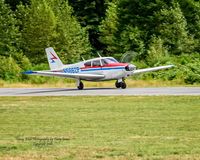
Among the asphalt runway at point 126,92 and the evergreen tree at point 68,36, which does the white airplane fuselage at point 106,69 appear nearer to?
the asphalt runway at point 126,92

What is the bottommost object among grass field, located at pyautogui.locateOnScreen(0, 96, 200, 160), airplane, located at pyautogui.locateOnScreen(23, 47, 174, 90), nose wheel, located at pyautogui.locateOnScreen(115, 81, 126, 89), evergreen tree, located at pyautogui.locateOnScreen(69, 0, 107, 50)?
grass field, located at pyautogui.locateOnScreen(0, 96, 200, 160)

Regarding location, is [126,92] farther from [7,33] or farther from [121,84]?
[7,33]

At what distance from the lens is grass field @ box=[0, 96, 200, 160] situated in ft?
39.6

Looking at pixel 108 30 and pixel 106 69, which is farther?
pixel 108 30

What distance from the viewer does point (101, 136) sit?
14375 mm

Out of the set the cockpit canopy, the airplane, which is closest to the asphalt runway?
the airplane

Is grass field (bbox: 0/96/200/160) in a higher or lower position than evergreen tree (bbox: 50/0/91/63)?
lower

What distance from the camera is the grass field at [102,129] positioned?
1206 cm

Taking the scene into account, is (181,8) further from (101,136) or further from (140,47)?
(101,136)

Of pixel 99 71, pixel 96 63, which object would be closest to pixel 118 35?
pixel 96 63

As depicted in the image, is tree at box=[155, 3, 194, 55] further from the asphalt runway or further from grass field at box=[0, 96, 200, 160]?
grass field at box=[0, 96, 200, 160]

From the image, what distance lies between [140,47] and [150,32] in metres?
4.15

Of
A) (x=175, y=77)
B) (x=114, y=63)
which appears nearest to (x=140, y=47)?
(x=175, y=77)

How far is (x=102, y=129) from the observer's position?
15711mm
